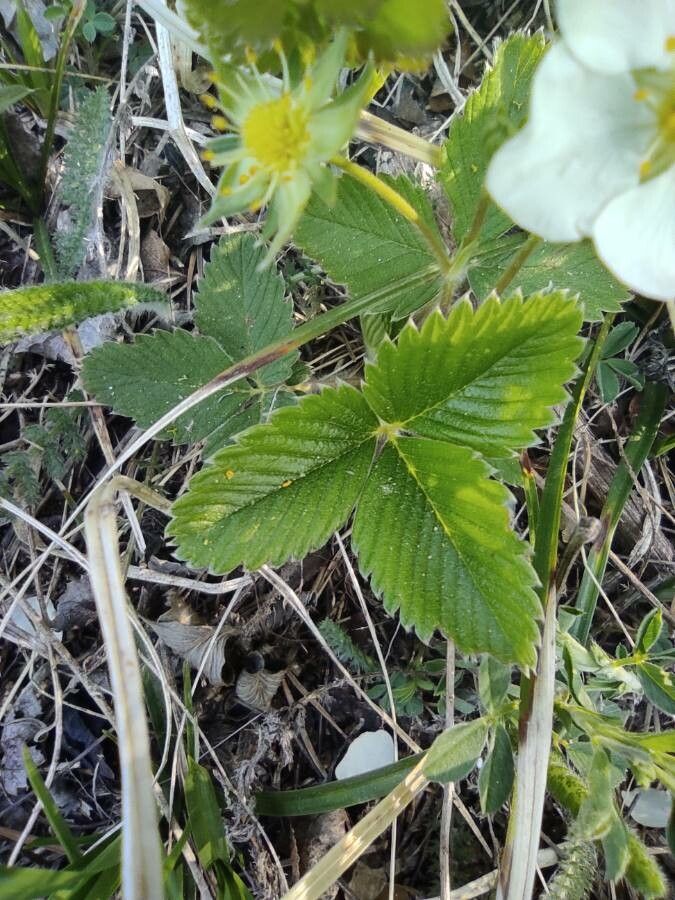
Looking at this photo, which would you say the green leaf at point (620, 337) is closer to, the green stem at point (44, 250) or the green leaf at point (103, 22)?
the green stem at point (44, 250)

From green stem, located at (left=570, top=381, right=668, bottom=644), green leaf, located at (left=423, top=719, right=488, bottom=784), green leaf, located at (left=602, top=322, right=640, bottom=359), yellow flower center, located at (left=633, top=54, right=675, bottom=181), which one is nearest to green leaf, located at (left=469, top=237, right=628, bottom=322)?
green leaf, located at (left=602, top=322, right=640, bottom=359)

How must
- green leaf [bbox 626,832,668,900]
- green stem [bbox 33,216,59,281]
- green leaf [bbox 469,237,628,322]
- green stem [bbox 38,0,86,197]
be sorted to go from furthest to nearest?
1. green stem [bbox 33,216,59,281]
2. green stem [bbox 38,0,86,197]
3. green leaf [bbox 469,237,628,322]
4. green leaf [bbox 626,832,668,900]

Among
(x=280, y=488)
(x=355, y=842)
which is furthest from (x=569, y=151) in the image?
(x=355, y=842)

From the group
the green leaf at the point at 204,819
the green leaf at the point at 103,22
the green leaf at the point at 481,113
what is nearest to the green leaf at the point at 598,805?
the green leaf at the point at 204,819

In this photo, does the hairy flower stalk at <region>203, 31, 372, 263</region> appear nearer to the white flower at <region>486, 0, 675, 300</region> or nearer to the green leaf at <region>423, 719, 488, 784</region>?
the white flower at <region>486, 0, 675, 300</region>

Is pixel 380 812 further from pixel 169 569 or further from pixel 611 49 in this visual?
pixel 611 49

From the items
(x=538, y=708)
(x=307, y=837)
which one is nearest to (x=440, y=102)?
(x=538, y=708)
